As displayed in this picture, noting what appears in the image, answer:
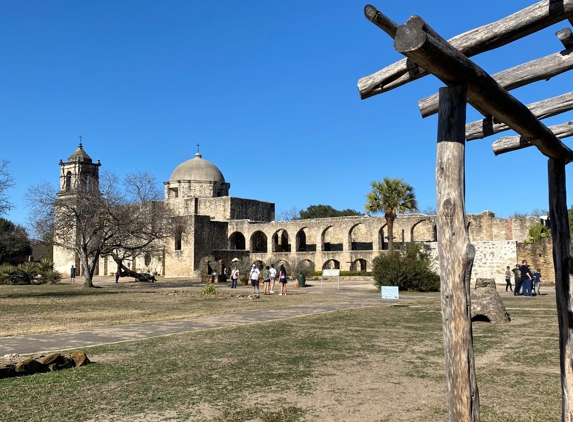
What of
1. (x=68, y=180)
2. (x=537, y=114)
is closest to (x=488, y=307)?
(x=537, y=114)

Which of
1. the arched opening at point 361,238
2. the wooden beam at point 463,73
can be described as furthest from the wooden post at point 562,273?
the arched opening at point 361,238

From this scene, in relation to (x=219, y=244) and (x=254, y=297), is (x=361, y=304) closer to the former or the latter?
(x=254, y=297)

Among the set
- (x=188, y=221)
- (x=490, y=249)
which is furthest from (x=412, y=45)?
(x=188, y=221)

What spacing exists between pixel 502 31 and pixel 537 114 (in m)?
1.39

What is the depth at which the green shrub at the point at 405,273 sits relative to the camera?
900 inches

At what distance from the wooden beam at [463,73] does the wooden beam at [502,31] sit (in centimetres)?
20

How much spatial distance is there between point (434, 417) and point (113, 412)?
283 cm

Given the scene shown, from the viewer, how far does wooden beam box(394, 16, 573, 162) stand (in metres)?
2.98

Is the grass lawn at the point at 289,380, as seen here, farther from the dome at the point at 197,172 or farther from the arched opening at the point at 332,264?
the dome at the point at 197,172

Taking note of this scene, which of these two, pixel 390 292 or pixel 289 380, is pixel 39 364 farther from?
pixel 390 292

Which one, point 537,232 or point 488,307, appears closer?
point 488,307

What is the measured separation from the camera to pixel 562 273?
14.0ft

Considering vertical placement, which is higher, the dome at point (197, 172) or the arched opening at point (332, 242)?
the dome at point (197, 172)

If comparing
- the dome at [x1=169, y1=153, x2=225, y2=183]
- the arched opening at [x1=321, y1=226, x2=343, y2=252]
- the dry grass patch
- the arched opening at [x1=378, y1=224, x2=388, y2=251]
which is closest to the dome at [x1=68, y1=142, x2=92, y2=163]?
the dome at [x1=169, y1=153, x2=225, y2=183]
